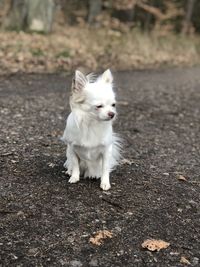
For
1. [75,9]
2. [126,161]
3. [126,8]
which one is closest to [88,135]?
[126,161]

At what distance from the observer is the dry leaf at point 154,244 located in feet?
12.7

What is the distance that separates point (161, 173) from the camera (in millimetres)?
5734

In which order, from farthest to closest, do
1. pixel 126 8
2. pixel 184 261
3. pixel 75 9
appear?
pixel 75 9
pixel 126 8
pixel 184 261

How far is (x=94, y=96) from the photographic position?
4527 mm

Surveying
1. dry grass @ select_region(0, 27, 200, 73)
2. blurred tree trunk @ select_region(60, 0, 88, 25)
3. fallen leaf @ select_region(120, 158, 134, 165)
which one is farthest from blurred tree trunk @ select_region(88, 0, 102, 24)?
fallen leaf @ select_region(120, 158, 134, 165)

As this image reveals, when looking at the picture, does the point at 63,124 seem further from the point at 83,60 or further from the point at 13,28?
the point at 13,28

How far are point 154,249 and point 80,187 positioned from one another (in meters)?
1.28

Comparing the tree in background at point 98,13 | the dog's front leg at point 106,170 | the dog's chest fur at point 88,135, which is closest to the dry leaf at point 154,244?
the dog's front leg at point 106,170

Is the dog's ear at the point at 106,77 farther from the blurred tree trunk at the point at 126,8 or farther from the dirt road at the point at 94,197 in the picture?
the blurred tree trunk at the point at 126,8

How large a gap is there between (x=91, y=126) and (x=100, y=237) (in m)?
1.16

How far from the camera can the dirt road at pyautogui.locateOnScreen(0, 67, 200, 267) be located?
3768 mm

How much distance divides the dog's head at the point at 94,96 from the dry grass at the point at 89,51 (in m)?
6.59

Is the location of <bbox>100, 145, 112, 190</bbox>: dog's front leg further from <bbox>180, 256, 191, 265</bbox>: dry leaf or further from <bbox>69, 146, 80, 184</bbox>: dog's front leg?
<bbox>180, 256, 191, 265</bbox>: dry leaf

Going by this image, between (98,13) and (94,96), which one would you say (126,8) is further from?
(94,96)
